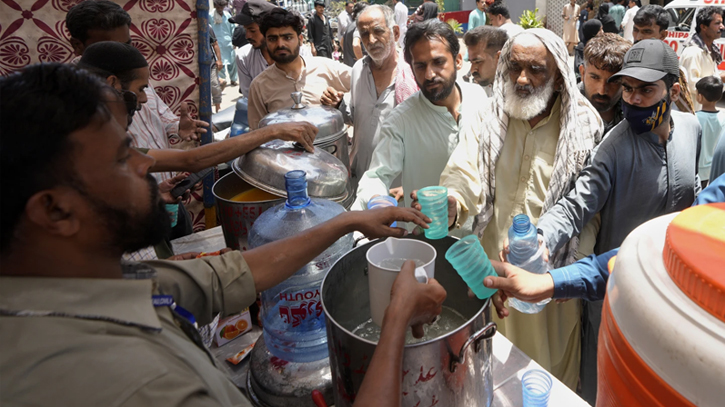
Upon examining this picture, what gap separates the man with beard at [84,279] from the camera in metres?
0.77

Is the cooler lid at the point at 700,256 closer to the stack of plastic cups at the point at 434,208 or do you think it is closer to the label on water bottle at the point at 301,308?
Answer: the stack of plastic cups at the point at 434,208

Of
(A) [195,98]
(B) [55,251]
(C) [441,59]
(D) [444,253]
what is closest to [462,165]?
(C) [441,59]

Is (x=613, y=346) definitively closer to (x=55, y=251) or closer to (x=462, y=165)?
(x=55, y=251)

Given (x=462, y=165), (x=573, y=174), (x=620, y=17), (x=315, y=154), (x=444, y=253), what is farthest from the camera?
(x=620, y=17)

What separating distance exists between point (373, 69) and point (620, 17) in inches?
408

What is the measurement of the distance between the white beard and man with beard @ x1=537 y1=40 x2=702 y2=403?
0.29 meters

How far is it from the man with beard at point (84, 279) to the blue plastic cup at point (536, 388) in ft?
2.12

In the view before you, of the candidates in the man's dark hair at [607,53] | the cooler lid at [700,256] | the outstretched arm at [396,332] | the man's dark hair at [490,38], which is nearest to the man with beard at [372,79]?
the man's dark hair at [490,38]

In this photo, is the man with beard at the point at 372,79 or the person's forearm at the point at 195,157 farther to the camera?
the man with beard at the point at 372,79

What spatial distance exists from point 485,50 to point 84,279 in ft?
14.6

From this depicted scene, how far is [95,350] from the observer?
792 mm

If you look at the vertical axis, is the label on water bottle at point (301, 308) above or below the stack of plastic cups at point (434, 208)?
below

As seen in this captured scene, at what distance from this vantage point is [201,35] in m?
3.86

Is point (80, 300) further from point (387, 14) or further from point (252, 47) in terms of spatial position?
point (252, 47)
